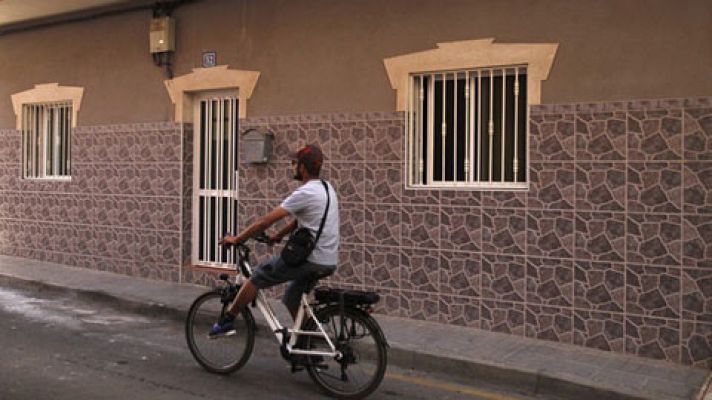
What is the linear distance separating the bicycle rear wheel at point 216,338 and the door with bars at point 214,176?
361 cm

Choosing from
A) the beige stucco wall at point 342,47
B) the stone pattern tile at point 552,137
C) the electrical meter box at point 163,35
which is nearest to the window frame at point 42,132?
the beige stucco wall at point 342,47

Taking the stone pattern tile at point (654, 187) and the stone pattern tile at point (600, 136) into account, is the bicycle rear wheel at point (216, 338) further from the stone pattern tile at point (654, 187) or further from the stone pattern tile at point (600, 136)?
the stone pattern tile at point (654, 187)

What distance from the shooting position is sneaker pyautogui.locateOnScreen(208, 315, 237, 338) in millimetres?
6090

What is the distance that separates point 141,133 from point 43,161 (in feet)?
9.10

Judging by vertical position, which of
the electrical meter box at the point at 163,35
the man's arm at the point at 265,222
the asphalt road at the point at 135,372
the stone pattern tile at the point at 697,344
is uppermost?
the electrical meter box at the point at 163,35

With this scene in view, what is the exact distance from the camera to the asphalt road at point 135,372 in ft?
19.0

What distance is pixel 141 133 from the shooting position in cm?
1078

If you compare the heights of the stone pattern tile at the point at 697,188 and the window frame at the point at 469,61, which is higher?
the window frame at the point at 469,61

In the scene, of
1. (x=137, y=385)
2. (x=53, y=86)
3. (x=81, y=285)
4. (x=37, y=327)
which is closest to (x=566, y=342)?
(x=137, y=385)

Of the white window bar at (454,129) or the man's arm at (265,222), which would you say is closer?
the man's arm at (265,222)

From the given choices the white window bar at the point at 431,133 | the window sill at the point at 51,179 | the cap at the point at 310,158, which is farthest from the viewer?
the window sill at the point at 51,179

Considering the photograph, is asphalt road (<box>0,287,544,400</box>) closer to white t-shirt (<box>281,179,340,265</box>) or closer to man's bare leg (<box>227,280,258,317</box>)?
man's bare leg (<box>227,280,258,317</box>)

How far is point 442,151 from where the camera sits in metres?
8.09

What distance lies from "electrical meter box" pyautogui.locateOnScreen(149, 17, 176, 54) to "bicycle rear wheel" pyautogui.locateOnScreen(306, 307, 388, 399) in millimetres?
5926
